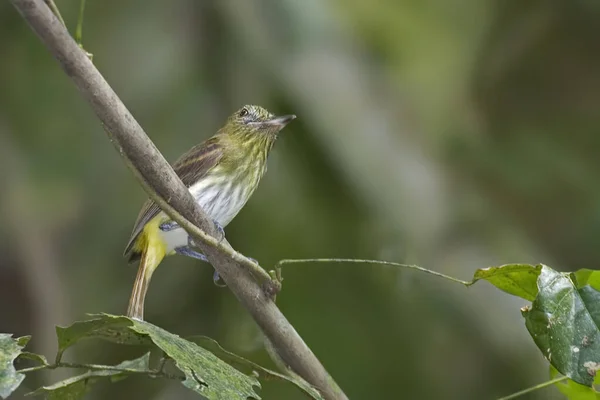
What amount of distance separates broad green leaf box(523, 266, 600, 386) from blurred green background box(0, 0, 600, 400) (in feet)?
3.32

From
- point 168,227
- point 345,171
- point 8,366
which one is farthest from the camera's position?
point 345,171

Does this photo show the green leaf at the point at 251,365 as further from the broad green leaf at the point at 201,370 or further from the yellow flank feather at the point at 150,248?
the yellow flank feather at the point at 150,248

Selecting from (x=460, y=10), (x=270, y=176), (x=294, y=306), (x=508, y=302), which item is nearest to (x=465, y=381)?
(x=508, y=302)

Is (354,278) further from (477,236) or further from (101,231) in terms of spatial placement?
(101,231)

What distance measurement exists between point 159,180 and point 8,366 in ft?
0.86

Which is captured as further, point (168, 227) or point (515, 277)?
point (168, 227)

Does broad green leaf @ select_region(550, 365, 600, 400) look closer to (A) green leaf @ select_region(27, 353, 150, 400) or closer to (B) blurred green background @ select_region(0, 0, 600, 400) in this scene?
(A) green leaf @ select_region(27, 353, 150, 400)

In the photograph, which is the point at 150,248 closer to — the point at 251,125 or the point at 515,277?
the point at 251,125

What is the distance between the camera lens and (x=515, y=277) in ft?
3.77

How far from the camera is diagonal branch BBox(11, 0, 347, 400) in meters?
0.82

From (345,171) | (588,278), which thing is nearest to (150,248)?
(345,171)

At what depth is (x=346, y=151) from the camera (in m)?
2.30

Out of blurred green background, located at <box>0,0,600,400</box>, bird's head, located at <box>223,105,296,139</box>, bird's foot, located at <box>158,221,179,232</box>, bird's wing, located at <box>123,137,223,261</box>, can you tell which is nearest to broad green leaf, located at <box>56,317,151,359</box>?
bird's foot, located at <box>158,221,179,232</box>

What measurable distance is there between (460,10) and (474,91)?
0.98ft
